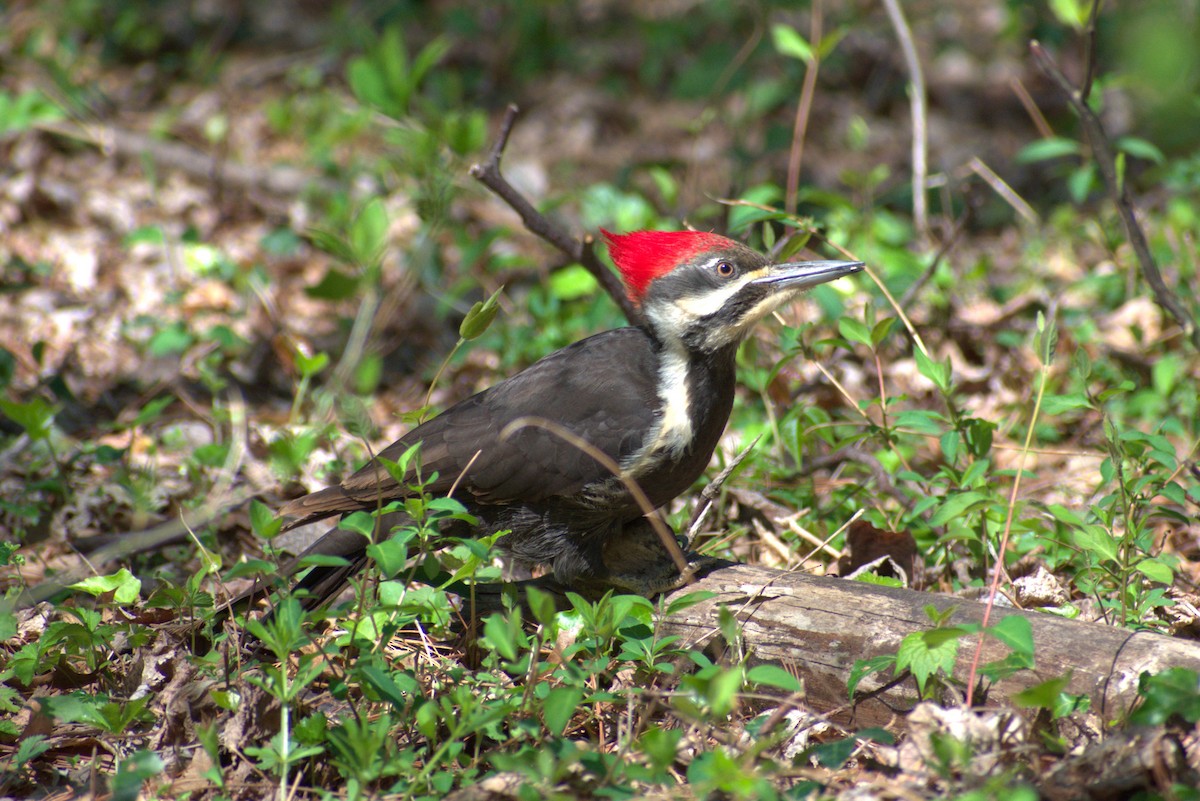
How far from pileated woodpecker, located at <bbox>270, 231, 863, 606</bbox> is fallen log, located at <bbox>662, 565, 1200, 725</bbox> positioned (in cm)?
36

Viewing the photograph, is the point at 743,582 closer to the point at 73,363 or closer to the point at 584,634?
the point at 584,634

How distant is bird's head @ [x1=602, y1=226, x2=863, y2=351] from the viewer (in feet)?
11.8

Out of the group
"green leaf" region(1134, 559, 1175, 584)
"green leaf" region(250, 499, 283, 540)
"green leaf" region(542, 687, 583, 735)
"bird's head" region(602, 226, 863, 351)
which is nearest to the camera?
"green leaf" region(542, 687, 583, 735)

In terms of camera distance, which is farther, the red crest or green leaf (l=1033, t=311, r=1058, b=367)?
the red crest

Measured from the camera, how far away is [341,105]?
24.1 ft

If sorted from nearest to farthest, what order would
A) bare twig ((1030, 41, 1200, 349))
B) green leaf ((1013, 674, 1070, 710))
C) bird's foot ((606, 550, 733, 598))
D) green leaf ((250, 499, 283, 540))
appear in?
green leaf ((1013, 674, 1070, 710)) < green leaf ((250, 499, 283, 540)) < bird's foot ((606, 550, 733, 598)) < bare twig ((1030, 41, 1200, 349))

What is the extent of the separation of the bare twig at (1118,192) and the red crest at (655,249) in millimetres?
1277

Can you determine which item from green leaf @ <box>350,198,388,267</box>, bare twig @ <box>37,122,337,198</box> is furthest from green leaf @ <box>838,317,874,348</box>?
bare twig @ <box>37,122,337,198</box>

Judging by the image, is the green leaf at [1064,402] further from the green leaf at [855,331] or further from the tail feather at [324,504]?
the tail feather at [324,504]

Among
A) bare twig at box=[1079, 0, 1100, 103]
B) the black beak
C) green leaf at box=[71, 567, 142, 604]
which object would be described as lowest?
green leaf at box=[71, 567, 142, 604]

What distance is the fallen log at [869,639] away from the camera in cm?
254

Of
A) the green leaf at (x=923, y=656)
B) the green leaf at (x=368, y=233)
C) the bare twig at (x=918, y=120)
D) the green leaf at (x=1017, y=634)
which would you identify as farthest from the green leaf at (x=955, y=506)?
the bare twig at (x=918, y=120)

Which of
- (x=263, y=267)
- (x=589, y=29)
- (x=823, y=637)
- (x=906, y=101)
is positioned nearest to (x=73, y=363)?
(x=263, y=267)

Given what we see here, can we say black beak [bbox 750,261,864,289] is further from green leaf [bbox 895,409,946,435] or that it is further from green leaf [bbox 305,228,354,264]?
green leaf [bbox 305,228,354,264]
